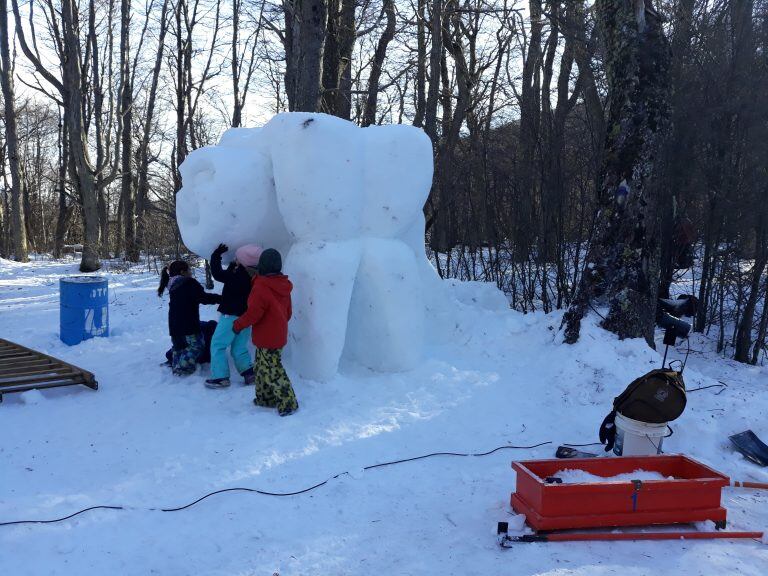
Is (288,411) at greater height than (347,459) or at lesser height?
greater

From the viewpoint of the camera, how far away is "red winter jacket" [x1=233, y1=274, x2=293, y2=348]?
5.16 meters

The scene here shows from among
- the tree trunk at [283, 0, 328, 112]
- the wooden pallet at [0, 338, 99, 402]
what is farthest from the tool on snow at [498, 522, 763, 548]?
the tree trunk at [283, 0, 328, 112]

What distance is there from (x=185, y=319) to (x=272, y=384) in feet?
4.64

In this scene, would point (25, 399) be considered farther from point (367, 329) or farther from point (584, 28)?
point (584, 28)

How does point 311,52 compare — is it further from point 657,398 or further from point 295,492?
point 657,398

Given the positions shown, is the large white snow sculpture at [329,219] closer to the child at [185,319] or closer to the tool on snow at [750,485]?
the child at [185,319]

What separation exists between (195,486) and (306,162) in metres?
2.99

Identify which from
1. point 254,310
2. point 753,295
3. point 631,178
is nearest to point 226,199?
point 254,310

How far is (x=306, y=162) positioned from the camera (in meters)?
5.63

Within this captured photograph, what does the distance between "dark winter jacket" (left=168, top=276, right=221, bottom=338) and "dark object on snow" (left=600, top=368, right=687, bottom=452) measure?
12.5 ft

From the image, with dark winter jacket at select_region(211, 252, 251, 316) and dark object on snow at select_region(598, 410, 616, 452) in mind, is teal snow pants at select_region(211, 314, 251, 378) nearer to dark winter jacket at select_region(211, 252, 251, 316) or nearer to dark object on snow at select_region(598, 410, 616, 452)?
dark winter jacket at select_region(211, 252, 251, 316)

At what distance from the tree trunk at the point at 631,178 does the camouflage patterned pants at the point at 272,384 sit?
2926 mm

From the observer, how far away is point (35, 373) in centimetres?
580

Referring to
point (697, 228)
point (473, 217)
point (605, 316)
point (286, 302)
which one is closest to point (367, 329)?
point (286, 302)
